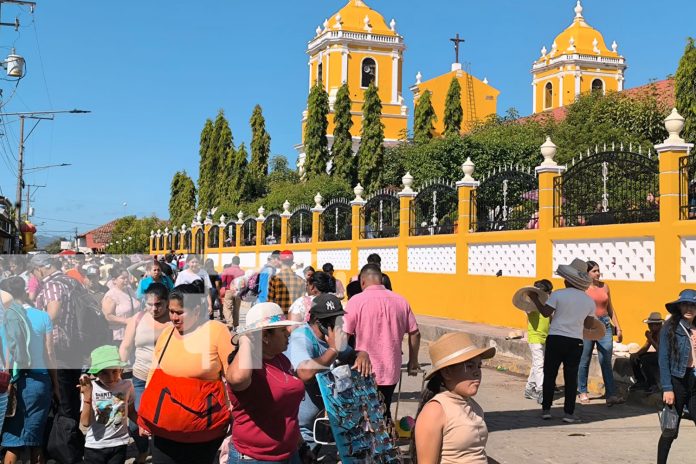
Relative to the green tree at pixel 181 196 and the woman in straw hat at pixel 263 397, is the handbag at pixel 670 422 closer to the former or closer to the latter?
the woman in straw hat at pixel 263 397

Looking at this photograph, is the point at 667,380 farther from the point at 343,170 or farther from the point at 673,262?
the point at 343,170

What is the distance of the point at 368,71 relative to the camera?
6016 centimetres

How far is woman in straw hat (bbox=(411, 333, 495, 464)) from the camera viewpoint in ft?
12.3

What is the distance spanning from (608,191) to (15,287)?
9.10m

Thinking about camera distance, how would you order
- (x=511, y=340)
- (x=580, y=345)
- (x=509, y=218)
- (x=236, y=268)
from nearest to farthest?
(x=580, y=345)
(x=511, y=340)
(x=509, y=218)
(x=236, y=268)

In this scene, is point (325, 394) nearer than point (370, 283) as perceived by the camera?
Yes

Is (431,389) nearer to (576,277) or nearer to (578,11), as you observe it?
(576,277)

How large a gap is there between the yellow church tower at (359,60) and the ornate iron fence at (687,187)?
46056 millimetres

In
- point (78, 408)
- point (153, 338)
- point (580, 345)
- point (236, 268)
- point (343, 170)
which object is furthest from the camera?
point (343, 170)

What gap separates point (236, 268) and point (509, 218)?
5736 millimetres

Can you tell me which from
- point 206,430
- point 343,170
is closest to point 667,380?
point 206,430

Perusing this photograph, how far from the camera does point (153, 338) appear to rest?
672 centimetres

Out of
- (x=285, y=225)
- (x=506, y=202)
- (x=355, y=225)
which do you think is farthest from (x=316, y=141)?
(x=506, y=202)

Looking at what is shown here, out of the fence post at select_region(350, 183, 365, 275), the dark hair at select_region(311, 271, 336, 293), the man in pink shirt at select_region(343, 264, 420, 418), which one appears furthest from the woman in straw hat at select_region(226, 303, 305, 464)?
the fence post at select_region(350, 183, 365, 275)
